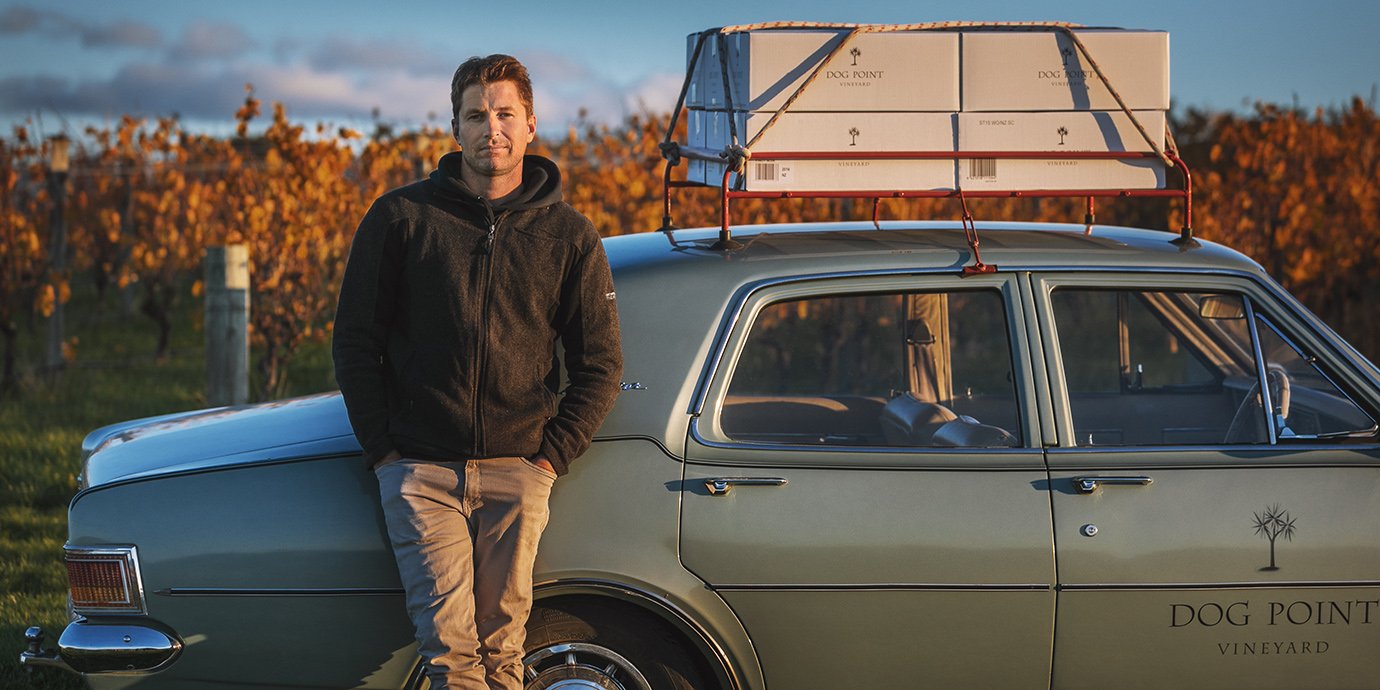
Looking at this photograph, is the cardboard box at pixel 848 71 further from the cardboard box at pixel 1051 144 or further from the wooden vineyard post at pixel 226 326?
the wooden vineyard post at pixel 226 326

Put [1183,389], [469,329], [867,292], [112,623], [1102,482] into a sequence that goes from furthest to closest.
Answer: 1. [1183,389]
2. [867,292]
3. [1102,482]
4. [112,623]
5. [469,329]

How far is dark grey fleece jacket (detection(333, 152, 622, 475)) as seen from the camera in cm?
319

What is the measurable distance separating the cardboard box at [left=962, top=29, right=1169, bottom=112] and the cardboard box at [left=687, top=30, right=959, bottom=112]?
0.08 metres

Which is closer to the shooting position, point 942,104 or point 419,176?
point 942,104

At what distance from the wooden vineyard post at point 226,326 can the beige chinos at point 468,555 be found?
544cm

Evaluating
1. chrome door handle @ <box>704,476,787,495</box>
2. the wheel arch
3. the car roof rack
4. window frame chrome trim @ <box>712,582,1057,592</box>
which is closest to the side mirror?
the car roof rack

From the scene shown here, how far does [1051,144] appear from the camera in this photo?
3.89 meters

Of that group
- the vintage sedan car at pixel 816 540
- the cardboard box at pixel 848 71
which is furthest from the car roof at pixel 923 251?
the cardboard box at pixel 848 71

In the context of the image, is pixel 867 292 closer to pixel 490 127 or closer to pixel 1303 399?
pixel 490 127

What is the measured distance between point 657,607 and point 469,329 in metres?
0.80

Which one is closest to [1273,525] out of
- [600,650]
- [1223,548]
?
[1223,548]

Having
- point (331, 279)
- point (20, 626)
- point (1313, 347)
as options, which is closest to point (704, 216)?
point (331, 279)

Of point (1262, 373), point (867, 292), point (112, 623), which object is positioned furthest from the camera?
point (1262, 373)

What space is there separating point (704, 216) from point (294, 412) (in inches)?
325
